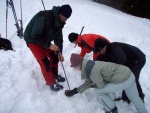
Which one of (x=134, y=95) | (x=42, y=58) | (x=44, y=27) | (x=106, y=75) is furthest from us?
(x=42, y=58)

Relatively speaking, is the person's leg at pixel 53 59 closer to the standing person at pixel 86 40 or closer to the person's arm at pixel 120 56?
the standing person at pixel 86 40

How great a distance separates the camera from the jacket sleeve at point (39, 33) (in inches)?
157

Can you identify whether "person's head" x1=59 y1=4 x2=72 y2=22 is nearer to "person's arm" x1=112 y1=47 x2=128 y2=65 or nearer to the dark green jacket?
the dark green jacket

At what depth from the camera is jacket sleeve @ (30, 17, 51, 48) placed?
157 inches

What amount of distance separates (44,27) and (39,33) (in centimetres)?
16

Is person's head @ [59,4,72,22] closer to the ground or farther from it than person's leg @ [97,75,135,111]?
farther from it

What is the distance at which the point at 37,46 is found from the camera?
4.38m

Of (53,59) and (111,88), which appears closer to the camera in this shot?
(111,88)

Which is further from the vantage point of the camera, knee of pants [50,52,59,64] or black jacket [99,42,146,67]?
knee of pants [50,52,59,64]

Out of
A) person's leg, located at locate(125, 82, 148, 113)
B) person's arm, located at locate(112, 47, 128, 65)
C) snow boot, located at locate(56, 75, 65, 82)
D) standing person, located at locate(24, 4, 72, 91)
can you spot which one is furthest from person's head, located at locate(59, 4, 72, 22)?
person's leg, located at locate(125, 82, 148, 113)

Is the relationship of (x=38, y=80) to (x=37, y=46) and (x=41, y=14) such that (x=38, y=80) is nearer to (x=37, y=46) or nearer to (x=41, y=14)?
(x=37, y=46)

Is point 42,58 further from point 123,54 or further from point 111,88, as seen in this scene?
point 123,54

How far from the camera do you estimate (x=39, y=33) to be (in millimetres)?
4047

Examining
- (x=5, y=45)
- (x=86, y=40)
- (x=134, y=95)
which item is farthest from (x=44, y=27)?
(x=5, y=45)
